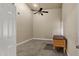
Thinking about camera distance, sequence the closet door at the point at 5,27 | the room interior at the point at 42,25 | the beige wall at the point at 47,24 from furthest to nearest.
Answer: the beige wall at the point at 47,24
the room interior at the point at 42,25
the closet door at the point at 5,27

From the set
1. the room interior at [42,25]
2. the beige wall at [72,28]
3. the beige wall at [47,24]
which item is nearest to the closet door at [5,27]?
the beige wall at [72,28]

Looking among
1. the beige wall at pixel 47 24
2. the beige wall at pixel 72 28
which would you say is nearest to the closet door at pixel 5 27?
the beige wall at pixel 72 28

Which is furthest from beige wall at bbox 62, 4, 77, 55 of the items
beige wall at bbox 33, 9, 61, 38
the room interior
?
beige wall at bbox 33, 9, 61, 38

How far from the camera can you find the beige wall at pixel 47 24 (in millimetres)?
4496

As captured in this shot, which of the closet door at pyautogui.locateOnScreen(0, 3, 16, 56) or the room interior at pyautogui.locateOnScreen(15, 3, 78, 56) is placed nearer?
the closet door at pyautogui.locateOnScreen(0, 3, 16, 56)

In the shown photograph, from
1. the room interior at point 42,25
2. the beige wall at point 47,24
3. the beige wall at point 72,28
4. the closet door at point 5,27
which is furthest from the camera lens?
the beige wall at point 47,24

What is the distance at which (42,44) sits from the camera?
4.27 m

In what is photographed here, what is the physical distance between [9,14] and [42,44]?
296 centimetres

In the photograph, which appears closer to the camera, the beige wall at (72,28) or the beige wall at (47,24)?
the beige wall at (72,28)

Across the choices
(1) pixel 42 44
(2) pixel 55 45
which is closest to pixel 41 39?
(1) pixel 42 44

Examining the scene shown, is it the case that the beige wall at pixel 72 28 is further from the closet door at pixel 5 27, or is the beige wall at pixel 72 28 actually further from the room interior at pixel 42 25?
the closet door at pixel 5 27

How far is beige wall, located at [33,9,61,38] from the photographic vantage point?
4.50 meters

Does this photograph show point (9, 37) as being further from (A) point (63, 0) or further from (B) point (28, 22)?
(B) point (28, 22)

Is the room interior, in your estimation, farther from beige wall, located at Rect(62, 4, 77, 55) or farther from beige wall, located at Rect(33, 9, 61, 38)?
beige wall, located at Rect(62, 4, 77, 55)
